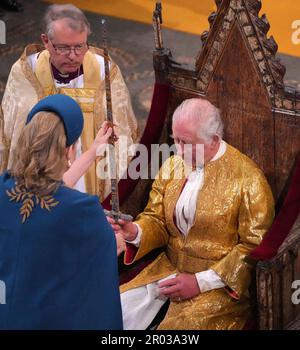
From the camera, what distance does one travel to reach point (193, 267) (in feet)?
14.8

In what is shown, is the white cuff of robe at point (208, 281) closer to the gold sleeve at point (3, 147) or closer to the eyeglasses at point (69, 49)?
the eyeglasses at point (69, 49)

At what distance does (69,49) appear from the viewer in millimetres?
4887

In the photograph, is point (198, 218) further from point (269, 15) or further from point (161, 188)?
point (269, 15)

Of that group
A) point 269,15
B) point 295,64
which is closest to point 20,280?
point 295,64

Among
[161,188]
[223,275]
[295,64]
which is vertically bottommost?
[223,275]

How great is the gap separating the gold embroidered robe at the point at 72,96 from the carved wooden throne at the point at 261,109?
53 centimetres

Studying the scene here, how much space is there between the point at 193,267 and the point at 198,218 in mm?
218

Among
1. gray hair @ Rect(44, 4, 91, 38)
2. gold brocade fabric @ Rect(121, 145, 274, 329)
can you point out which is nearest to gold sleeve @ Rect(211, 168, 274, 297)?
gold brocade fabric @ Rect(121, 145, 274, 329)

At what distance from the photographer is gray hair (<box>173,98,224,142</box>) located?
14.2 feet

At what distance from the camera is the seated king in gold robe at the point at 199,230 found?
4336mm

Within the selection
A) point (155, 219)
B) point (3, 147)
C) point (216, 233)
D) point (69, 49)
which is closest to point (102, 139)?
point (155, 219)

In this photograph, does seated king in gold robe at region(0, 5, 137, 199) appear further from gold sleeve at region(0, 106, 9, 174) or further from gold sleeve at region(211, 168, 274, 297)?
gold sleeve at region(211, 168, 274, 297)

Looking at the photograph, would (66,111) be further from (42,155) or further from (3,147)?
(3,147)

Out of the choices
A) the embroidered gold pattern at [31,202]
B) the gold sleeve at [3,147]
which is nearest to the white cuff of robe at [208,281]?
the embroidered gold pattern at [31,202]
